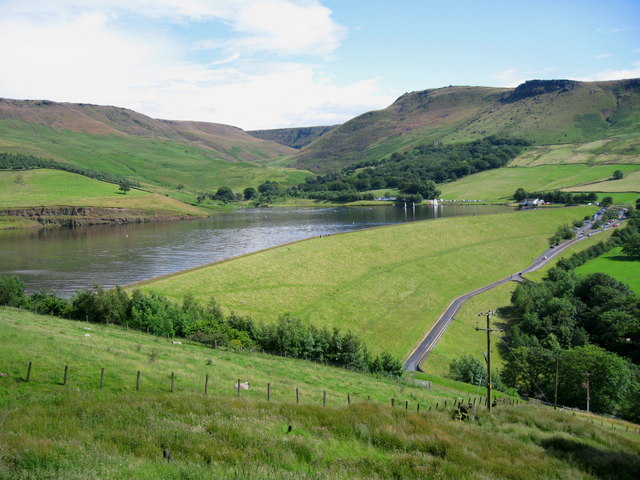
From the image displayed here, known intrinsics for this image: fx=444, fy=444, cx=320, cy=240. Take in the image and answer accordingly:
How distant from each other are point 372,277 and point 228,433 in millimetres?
59100

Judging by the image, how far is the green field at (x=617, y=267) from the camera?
230 ft

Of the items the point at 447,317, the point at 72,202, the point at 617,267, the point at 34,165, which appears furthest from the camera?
the point at 34,165

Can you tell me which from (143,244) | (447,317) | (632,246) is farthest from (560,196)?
(143,244)

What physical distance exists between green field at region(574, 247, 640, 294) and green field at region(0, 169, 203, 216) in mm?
122514

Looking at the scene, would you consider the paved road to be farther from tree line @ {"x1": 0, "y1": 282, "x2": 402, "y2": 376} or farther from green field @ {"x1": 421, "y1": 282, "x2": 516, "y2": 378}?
tree line @ {"x1": 0, "y1": 282, "x2": 402, "y2": 376}

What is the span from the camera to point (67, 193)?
477ft

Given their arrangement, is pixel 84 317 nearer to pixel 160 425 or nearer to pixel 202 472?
pixel 160 425

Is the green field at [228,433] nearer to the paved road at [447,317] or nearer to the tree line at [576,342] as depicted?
the tree line at [576,342]

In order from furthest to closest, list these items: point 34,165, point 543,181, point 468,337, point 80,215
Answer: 1. point 543,181
2. point 34,165
3. point 80,215
4. point 468,337

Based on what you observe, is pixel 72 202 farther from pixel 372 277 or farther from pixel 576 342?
pixel 576 342

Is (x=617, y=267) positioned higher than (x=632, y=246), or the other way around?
(x=632, y=246)

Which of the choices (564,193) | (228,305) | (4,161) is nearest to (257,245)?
(228,305)

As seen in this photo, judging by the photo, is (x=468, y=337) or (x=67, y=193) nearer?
(x=468, y=337)

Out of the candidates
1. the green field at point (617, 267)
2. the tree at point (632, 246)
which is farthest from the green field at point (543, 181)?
the green field at point (617, 267)
